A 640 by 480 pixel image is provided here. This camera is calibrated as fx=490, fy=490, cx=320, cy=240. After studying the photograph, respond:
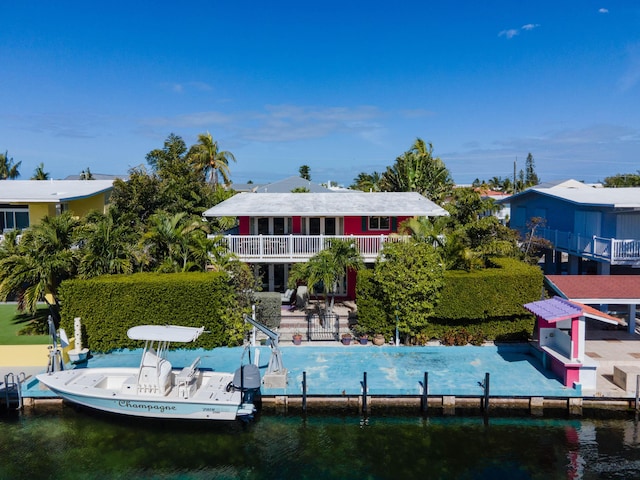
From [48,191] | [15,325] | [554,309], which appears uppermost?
[48,191]

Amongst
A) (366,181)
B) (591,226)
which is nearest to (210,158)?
(366,181)

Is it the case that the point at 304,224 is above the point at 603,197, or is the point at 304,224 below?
below

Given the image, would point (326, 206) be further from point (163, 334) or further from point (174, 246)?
point (163, 334)

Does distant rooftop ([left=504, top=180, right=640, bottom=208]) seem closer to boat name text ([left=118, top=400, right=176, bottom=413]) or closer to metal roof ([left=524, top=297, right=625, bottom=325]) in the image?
metal roof ([left=524, top=297, right=625, bottom=325])

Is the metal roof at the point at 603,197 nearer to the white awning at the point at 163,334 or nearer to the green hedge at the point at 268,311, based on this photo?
the green hedge at the point at 268,311

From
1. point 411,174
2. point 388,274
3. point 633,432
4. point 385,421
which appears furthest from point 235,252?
point 411,174

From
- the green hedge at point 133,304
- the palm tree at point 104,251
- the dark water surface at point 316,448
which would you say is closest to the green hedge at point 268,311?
the green hedge at point 133,304
